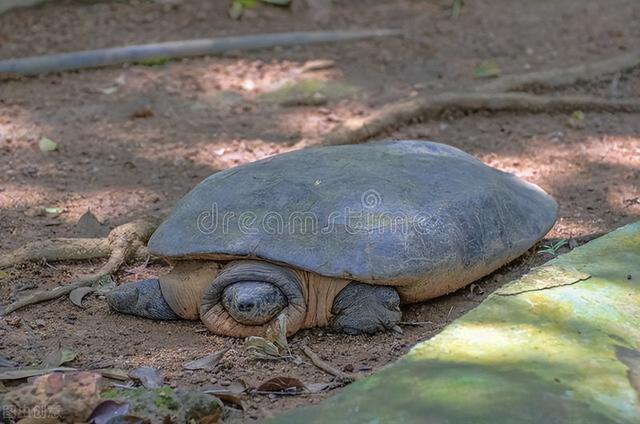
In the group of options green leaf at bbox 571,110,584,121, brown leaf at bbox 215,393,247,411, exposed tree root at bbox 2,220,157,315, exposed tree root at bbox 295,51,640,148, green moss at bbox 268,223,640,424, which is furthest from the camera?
green leaf at bbox 571,110,584,121

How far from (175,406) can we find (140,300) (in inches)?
47.2

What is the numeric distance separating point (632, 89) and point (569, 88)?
48 centimetres

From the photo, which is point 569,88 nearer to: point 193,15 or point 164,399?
point 193,15

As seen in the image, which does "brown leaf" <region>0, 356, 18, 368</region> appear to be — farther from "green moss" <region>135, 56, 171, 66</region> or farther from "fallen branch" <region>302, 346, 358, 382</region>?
"green moss" <region>135, 56, 171, 66</region>

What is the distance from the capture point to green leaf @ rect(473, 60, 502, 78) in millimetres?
6625

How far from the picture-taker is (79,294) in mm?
3814

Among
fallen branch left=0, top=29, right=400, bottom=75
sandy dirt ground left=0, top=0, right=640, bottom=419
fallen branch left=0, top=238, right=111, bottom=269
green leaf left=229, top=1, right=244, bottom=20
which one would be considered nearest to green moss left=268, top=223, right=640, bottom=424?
sandy dirt ground left=0, top=0, right=640, bottom=419

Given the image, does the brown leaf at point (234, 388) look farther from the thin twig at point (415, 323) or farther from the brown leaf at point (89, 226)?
the brown leaf at point (89, 226)

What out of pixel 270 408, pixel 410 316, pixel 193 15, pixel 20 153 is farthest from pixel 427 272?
pixel 193 15

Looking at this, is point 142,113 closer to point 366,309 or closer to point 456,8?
point 366,309

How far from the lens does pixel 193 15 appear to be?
783cm

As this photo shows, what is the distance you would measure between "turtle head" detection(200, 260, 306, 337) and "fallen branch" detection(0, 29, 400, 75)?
12.3 ft

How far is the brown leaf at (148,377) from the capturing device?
114 inches

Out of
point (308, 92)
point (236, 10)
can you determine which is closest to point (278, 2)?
point (236, 10)
